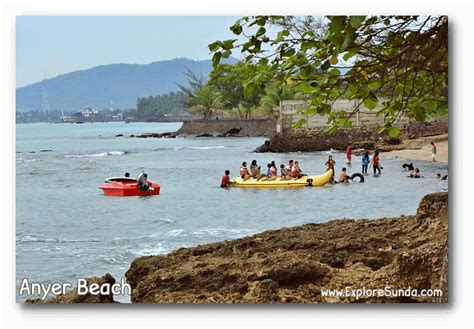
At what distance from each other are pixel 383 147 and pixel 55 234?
2.51 metres

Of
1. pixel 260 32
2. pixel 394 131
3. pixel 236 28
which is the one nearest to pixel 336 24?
pixel 260 32

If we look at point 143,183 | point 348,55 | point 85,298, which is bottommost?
point 85,298

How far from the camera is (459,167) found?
6.34 meters

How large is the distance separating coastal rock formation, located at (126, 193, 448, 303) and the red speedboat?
0.50 metres

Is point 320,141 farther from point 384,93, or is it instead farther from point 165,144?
point 165,144

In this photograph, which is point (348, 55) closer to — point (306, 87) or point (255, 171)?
point (306, 87)

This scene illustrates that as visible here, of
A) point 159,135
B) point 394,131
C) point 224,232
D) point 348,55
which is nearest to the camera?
point 348,55

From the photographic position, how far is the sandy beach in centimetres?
647

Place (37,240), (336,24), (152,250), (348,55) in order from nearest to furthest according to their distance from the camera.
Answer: (336,24) → (348,55) → (37,240) → (152,250)

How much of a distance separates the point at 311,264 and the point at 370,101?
3.99 feet

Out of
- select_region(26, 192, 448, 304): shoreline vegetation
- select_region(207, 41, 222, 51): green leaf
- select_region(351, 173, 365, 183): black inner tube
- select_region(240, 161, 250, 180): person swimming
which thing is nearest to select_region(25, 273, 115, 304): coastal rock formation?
select_region(26, 192, 448, 304): shoreline vegetation

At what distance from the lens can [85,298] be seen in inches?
242

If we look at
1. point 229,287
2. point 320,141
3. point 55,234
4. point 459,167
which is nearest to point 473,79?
point 459,167

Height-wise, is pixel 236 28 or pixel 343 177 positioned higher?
pixel 236 28
